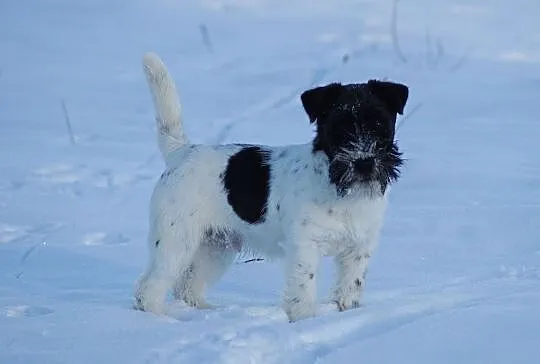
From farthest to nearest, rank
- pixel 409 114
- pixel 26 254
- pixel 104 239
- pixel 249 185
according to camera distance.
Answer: pixel 409 114 < pixel 104 239 < pixel 26 254 < pixel 249 185

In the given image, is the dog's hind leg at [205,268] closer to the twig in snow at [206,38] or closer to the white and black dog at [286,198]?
the white and black dog at [286,198]

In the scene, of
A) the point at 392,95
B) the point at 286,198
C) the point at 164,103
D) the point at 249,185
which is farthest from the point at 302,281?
the point at 164,103

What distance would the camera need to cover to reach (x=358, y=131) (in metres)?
4.30

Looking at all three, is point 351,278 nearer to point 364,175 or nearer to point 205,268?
point 364,175

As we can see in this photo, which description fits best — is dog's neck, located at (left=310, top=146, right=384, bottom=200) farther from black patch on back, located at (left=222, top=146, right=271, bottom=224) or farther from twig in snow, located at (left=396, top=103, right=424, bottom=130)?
twig in snow, located at (left=396, top=103, right=424, bottom=130)

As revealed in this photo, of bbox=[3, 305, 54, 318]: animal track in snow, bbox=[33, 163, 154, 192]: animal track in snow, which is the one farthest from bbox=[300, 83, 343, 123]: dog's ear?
bbox=[33, 163, 154, 192]: animal track in snow

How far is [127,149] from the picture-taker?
905cm

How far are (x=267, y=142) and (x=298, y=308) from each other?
4.39 meters

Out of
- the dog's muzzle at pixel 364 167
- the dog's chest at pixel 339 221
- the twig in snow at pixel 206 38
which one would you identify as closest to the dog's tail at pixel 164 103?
the dog's chest at pixel 339 221

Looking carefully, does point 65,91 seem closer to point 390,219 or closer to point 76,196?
point 76,196

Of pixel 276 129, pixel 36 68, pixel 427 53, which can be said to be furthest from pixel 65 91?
pixel 427 53

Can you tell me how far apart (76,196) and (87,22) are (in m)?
6.58

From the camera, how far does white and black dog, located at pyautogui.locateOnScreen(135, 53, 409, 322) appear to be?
171 inches

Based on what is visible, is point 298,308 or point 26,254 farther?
point 26,254
